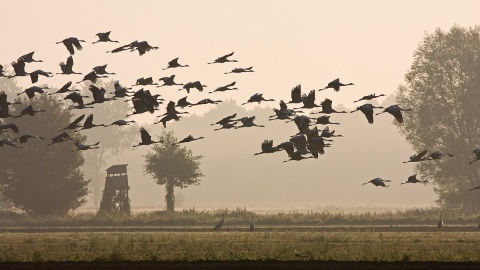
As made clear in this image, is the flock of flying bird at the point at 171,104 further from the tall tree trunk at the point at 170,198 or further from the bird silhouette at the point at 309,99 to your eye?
the tall tree trunk at the point at 170,198

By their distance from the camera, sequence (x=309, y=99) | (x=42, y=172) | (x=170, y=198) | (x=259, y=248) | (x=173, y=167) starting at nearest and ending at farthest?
(x=309, y=99) → (x=259, y=248) → (x=42, y=172) → (x=170, y=198) → (x=173, y=167)

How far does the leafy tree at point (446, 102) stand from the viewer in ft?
277

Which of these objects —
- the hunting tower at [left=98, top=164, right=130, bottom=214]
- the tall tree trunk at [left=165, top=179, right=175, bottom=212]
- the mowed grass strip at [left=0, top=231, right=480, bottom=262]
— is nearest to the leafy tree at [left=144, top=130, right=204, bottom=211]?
the tall tree trunk at [left=165, top=179, right=175, bottom=212]


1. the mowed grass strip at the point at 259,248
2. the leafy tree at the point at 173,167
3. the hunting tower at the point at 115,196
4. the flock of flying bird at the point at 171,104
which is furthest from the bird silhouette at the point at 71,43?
the leafy tree at the point at 173,167

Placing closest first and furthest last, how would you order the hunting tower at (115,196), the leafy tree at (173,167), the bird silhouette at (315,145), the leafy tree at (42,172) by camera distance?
the bird silhouette at (315,145)
the hunting tower at (115,196)
the leafy tree at (42,172)
the leafy tree at (173,167)

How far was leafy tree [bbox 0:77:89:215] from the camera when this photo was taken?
84.1 meters

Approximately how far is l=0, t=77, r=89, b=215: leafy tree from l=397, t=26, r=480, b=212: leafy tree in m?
33.6

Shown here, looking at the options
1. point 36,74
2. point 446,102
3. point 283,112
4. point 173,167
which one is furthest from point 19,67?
point 446,102

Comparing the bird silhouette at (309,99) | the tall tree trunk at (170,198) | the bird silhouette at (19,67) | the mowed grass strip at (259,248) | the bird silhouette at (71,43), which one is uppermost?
the bird silhouette at (71,43)

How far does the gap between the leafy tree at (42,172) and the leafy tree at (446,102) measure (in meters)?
33.6

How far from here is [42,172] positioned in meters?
85.0

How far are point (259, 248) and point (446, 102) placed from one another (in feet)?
172

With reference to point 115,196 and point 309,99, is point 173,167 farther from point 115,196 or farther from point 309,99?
point 309,99

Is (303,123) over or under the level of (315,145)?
over
